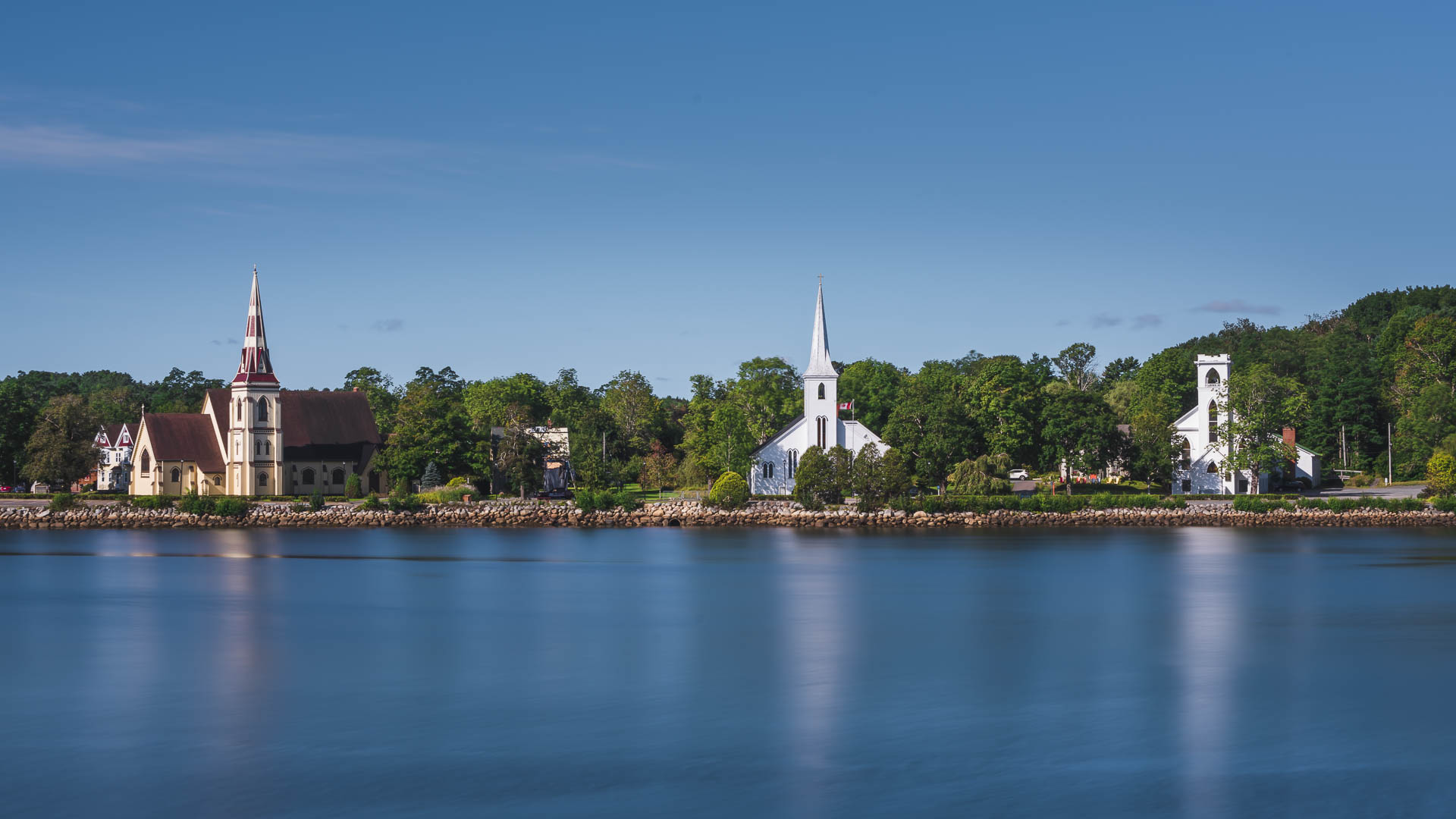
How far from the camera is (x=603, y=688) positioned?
2216 centimetres

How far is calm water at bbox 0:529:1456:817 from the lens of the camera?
1581 centimetres

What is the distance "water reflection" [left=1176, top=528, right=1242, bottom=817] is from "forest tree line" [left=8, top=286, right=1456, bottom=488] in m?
19.3

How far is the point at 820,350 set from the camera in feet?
226

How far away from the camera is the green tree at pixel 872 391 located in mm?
90125

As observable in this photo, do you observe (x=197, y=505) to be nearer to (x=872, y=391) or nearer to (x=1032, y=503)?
(x=1032, y=503)

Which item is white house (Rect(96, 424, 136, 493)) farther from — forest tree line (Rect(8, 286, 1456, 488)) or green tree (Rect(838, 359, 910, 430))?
green tree (Rect(838, 359, 910, 430))

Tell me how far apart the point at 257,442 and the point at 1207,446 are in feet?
167

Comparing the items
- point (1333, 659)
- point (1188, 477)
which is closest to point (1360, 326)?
point (1188, 477)

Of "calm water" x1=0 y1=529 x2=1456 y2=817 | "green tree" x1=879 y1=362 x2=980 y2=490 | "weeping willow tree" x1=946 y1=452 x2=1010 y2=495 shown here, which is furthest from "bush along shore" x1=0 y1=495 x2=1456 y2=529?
"calm water" x1=0 y1=529 x2=1456 y2=817

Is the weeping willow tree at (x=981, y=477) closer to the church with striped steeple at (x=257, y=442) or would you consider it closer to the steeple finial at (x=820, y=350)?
the steeple finial at (x=820, y=350)

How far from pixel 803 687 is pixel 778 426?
5404cm

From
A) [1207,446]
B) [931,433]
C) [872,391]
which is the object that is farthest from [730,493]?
[872,391]

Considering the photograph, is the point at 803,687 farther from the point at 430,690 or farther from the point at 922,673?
the point at 430,690

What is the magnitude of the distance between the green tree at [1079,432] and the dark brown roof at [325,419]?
38.7 metres
